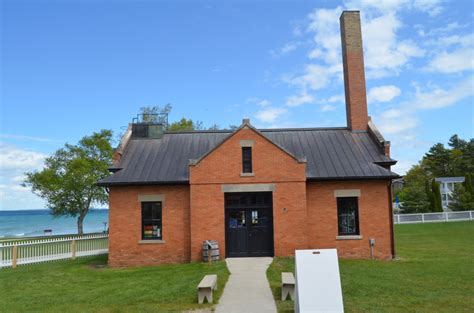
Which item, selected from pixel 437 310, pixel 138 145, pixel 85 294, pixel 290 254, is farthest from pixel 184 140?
pixel 437 310

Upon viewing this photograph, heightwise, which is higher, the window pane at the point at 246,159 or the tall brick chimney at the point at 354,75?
the tall brick chimney at the point at 354,75

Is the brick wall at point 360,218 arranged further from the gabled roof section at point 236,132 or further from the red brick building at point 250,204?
the gabled roof section at point 236,132

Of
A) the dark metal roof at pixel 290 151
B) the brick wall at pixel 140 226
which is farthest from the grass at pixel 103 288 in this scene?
the dark metal roof at pixel 290 151

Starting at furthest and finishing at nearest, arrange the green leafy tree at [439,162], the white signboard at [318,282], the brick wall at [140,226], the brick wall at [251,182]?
the green leafy tree at [439,162]
the brick wall at [140,226]
the brick wall at [251,182]
the white signboard at [318,282]

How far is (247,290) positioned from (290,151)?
9.73 meters

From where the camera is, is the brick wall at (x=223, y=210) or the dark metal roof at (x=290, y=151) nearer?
the brick wall at (x=223, y=210)

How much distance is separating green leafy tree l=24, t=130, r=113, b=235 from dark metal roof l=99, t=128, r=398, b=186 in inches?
577

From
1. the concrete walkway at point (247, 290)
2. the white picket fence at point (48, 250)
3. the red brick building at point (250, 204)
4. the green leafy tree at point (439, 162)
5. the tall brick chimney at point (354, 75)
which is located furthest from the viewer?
the green leafy tree at point (439, 162)

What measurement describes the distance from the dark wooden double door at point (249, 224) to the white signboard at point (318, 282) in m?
10.1

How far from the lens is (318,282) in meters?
7.75

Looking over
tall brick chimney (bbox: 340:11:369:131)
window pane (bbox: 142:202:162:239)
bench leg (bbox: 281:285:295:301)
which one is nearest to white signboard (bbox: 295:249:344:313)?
bench leg (bbox: 281:285:295:301)

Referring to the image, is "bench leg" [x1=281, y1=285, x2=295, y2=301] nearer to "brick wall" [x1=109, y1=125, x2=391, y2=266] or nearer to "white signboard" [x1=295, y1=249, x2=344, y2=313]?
"white signboard" [x1=295, y1=249, x2=344, y2=313]

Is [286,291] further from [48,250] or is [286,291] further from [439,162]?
[439,162]

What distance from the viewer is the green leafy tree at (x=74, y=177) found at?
113ft
